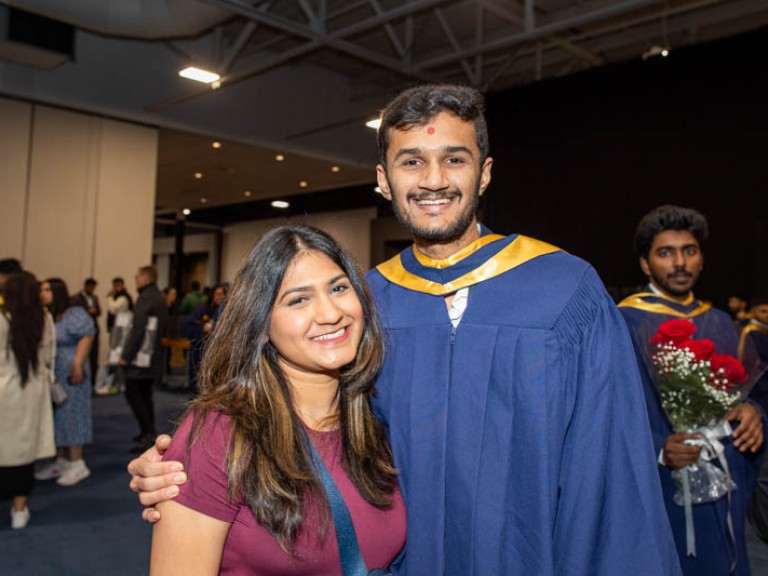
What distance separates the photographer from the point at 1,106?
8.71 m

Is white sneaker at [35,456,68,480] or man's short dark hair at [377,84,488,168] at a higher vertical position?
man's short dark hair at [377,84,488,168]

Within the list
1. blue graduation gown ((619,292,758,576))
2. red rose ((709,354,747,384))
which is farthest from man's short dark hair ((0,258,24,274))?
red rose ((709,354,747,384))

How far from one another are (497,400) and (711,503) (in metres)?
1.46

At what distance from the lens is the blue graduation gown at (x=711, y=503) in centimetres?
237

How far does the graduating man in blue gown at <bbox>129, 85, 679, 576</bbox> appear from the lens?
1368 mm

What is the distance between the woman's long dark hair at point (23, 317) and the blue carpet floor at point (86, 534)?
957 millimetres

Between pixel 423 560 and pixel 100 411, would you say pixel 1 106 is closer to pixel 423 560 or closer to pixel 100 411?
pixel 100 411

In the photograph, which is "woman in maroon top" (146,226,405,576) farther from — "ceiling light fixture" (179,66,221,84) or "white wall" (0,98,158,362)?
"white wall" (0,98,158,362)

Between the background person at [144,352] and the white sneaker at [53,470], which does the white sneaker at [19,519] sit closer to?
the white sneaker at [53,470]

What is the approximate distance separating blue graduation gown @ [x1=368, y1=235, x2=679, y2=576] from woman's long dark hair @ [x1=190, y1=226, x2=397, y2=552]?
96 millimetres

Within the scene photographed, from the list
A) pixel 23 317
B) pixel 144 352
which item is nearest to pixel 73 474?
pixel 144 352

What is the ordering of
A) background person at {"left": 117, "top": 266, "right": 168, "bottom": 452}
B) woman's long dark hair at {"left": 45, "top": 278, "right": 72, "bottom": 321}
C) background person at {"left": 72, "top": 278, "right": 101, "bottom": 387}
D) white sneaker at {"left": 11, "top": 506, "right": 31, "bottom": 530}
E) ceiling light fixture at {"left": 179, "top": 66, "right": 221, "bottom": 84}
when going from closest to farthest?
white sneaker at {"left": 11, "top": 506, "right": 31, "bottom": 530}
woman's long dark hair at {"left": 45, "top": 278, "right": 72, "bottom": 321}
background person at {"left": 117, "top": 266, "right": 168, "bottom": 452}
ceiling light fixture at {"left": 179, "top": 66, "right": 221, "bottom": 84}
background person at {"left": 72, "top": 278, "right": 101, "bottom": 387}

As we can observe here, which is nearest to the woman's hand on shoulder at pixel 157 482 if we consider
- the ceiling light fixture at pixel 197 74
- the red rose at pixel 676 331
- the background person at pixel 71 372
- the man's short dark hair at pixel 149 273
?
the red rose at pixel 676 331

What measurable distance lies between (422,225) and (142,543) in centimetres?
318
